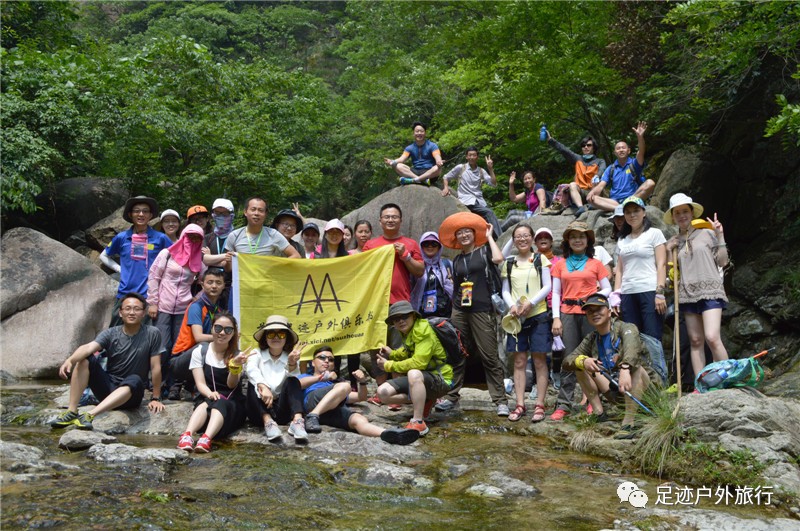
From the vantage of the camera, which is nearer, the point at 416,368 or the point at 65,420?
the point at 65,420

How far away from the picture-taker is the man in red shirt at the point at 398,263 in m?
8.05

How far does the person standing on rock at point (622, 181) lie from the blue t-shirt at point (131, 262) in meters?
7.30

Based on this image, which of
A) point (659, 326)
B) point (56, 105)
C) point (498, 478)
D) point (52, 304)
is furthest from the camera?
point (56, 105)

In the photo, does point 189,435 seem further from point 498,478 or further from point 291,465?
point 498,478

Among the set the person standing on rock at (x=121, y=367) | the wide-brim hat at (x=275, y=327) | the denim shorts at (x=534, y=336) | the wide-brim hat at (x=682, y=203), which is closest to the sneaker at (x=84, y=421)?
the person standing on rock at (x=121, y=367)

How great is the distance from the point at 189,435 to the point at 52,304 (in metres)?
6.45

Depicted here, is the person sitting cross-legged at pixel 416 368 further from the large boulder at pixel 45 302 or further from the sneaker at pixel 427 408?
the large boulder at pixel 45 302

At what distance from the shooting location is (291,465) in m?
5.56

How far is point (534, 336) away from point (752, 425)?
2.49 m

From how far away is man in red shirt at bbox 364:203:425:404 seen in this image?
317 inches

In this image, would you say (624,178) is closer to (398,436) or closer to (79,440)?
(398,436)

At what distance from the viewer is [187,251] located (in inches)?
320

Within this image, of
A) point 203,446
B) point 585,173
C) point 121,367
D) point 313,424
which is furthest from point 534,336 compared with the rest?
point 585,173

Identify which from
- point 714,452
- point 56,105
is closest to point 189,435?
point 714,452
